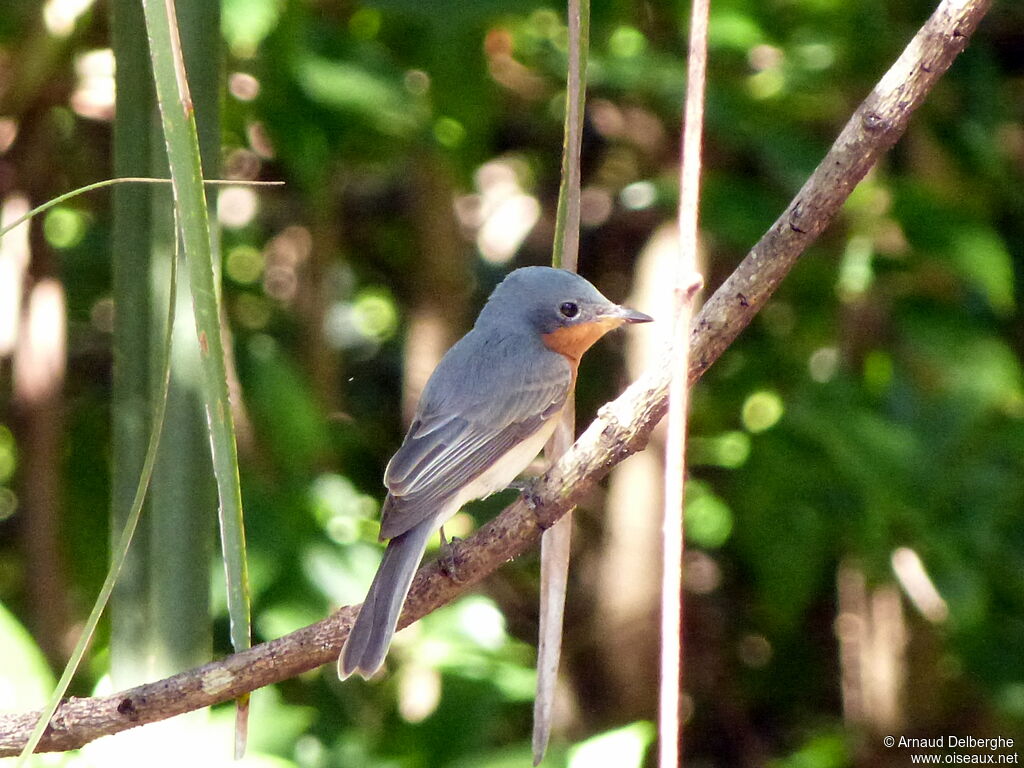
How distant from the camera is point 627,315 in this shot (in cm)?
336

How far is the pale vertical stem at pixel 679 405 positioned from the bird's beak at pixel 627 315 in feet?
6.30

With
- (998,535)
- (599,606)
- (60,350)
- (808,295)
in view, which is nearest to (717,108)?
(808,295)

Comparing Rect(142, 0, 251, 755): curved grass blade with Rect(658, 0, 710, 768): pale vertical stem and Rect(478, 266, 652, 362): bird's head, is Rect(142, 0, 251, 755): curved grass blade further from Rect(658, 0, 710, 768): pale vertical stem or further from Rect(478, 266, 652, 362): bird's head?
Rect(478, 266, 652, 362): bird's head

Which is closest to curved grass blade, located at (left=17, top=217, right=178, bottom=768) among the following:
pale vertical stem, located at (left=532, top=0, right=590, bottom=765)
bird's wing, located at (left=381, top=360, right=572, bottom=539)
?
pale vertical stem, located at (left=532, top=0, right=590, bottom=765)

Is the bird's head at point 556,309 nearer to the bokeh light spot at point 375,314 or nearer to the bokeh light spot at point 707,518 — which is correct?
the bokeh light spot at point 707,518

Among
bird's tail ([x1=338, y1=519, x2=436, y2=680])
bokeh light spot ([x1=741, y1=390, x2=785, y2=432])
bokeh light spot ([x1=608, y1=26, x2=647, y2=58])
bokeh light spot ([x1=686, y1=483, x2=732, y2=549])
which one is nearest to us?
bird's tail ([x1=338, y1=519, x2=436, y2=680])

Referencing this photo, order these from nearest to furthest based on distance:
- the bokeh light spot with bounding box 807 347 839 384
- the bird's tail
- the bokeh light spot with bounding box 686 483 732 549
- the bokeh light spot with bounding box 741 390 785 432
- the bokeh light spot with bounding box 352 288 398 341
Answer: the bird's tail < the bokeh light spot with bounding box 741 390 785 432 < the bokeh light spot with bounding box 807 347 839 384 < the bokeh light spot with bounding box 686 483 732 549 < the bokeh light spot with bounding box 352 288 398 341

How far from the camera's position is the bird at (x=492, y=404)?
2.95m

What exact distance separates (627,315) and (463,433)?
562mm

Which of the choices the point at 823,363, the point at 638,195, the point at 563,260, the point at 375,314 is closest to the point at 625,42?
the point at 638,195

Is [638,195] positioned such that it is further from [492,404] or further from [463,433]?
[463,433]

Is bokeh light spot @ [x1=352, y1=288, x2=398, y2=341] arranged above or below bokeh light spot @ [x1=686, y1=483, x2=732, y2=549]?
above

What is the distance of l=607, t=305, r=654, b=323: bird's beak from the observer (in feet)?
10.8

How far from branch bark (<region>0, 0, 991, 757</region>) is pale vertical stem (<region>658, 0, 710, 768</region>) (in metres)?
0.42
